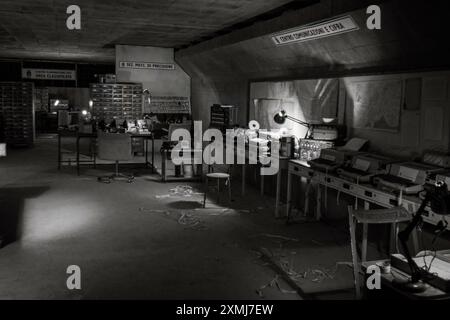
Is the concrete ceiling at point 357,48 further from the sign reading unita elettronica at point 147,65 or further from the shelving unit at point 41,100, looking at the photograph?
the shelving unit at point 41,100

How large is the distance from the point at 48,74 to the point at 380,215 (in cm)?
1535

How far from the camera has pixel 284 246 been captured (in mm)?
5215

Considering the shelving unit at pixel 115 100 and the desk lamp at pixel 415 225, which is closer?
the desk lamp at pixel 415 225

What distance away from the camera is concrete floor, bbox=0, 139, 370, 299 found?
402cm

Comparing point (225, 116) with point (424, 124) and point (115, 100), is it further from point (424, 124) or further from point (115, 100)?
point (424, 124)

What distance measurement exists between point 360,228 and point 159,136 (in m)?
6.55

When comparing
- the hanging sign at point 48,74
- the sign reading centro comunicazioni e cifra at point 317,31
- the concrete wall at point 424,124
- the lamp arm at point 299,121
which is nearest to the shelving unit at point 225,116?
the lamp arm at point 299,121

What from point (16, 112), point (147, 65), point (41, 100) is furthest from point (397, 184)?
point (41, 100)

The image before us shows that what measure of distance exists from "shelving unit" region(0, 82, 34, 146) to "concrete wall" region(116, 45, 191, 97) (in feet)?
12.7

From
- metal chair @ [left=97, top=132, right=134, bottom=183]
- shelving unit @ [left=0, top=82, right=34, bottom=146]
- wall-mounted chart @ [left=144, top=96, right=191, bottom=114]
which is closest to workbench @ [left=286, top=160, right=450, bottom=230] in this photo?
metal chair @ [left=97, top=132, right=134, bottom=183]

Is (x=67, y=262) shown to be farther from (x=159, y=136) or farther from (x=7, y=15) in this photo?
(x=159, y=136)

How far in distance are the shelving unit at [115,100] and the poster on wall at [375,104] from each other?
7557mm

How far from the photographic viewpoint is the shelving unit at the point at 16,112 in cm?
1402

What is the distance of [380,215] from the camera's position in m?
3.12
